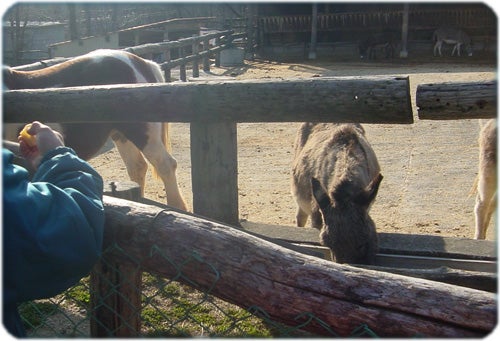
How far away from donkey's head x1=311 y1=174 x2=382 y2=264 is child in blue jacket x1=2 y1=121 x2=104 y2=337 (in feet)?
6.63

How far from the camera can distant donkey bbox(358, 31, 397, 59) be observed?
24.4 meters

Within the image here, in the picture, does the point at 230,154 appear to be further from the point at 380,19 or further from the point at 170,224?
the point at 380,19

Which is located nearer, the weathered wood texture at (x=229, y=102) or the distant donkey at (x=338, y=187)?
the weathered wood texture at (x=229, y=102)

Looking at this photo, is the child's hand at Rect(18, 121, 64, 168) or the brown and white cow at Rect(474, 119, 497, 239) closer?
the child's hand at Rect(18, 121, 64, 168)

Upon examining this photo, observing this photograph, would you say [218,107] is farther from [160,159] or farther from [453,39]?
[453,39]

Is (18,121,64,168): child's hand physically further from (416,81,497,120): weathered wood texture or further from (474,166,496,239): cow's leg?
(474,166,496,239): cow's leg

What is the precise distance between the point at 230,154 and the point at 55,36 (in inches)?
948

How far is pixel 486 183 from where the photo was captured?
5.53m

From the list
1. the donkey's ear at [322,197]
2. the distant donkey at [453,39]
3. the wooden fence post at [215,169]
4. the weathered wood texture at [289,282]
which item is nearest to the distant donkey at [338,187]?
the donkey's ear at [322,197]

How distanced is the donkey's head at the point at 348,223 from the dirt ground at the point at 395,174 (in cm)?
187

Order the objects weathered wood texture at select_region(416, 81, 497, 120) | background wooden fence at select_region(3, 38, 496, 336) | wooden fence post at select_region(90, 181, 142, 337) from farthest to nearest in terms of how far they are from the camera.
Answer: background wooden fence at select_region(3, 38, 496, 336) < weathered wood texture at select_region(416, 81, 497, 120) < wooden fence post at select_region(90, 181, 142, 337)

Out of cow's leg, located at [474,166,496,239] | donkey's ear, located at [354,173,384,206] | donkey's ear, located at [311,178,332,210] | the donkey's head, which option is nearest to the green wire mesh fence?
the donkey's head

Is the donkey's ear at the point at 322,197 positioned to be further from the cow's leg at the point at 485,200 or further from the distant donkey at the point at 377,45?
the distant donkey at the point at 377,45

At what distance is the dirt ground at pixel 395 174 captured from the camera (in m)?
6.27
